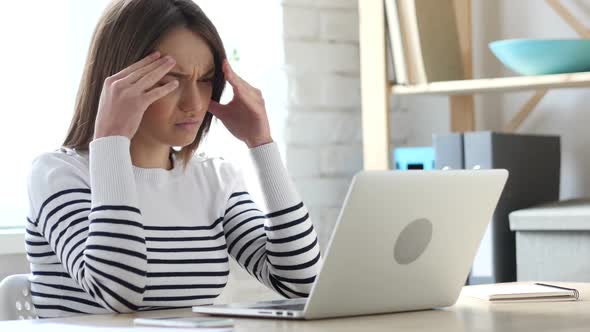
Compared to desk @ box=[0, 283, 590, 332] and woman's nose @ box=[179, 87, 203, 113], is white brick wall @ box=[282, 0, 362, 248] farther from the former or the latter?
desk @ box=[0, 283, 590, 332]

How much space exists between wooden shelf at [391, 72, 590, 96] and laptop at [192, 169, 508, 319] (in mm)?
1129

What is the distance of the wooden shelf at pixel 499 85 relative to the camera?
93.3 inches

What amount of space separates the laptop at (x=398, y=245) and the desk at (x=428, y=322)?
0.06ft

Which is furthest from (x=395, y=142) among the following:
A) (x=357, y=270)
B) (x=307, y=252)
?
(x=357, y=270)

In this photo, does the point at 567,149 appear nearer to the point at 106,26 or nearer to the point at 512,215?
the point at 512,215

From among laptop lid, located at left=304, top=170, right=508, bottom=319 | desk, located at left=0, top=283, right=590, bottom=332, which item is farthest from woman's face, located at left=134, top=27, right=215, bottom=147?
laptop lid, located at left=304, top=170, right=508, bottom=319

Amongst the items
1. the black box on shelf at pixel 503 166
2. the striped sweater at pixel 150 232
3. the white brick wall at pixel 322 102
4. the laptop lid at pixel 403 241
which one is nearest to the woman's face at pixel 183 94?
the striped sweater at pixel 150 232

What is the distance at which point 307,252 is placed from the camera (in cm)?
167

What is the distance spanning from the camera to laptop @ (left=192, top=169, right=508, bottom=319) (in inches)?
45.5

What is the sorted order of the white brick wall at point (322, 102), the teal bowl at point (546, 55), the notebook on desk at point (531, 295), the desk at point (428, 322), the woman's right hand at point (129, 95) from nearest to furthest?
the desk at point (428, 322) → the notebook on desk at point (531, 295) → the woman's right hand at point (129, 95) → the teal bowl at point (546, 55) → the white brick wall at point (322, 102)

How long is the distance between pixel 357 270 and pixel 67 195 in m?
0.53

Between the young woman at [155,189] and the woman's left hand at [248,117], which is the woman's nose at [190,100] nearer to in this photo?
the young woman at [155,189]

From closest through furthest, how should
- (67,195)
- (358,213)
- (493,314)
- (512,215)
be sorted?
(358,213) < (493,314) < (67,195) < (512,215)

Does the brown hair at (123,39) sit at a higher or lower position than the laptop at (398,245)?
higher
